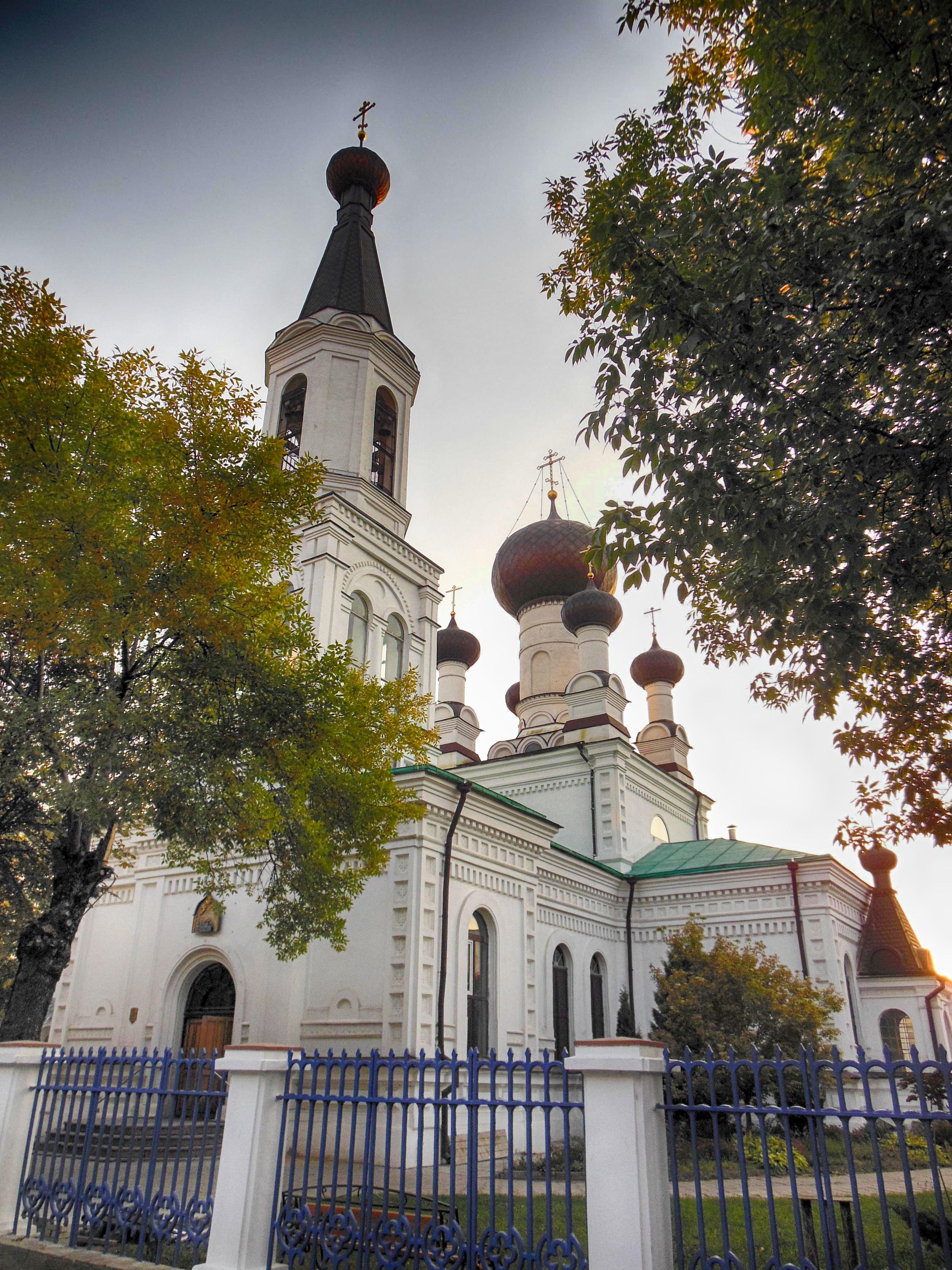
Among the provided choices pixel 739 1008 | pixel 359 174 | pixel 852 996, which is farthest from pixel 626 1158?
pixel 359 174

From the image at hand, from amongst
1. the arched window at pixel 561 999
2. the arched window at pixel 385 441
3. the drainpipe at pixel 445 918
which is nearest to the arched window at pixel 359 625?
the arched window at pixel 385 441

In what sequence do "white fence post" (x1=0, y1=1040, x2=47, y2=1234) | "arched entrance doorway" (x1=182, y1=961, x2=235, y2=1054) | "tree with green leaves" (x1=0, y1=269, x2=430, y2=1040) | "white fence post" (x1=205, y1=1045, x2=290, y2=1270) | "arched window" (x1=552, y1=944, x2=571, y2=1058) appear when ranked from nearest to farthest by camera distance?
"white fence post" (x1=205, y1=1045, x2=290, y2=1270)
"white fence post" (x1=0, y1=1040, x2=47, y2=1234)
"tree with green leaves" (x1=0, y1=269, x2=430, y2=1040)
"arched entrance doorway" (x1=182, y1=961, x2=235, y2=1054)
"arched window" (x1=552, y1=944, x2=571, y2=1058)

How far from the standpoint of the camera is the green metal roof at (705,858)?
1823 cm

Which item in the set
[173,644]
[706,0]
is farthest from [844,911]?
[706,0]

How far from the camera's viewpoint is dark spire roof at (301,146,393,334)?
18.5 meters

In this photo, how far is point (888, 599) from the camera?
20.0 feet

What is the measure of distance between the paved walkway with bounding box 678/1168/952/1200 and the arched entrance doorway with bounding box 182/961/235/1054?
682 centimetres

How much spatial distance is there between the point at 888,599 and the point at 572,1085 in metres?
9.35

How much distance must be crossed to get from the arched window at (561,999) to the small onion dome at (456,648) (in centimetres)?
1159

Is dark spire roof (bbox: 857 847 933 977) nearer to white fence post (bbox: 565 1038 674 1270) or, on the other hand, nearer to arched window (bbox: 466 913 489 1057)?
arched window (bbox: 466 913 489 1057)

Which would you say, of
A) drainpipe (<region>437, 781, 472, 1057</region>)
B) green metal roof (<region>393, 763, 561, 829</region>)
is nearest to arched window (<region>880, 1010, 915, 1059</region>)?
green metal roof (<region>393, 763, 561, 829</region>)

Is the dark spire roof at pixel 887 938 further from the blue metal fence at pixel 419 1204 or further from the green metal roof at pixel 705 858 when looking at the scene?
the blue metal fence at pixel 419 1204

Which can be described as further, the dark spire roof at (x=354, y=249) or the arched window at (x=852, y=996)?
the dark spire roof at (x=354, y=249)

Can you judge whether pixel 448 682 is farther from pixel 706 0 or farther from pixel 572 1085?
pixel 706 0
